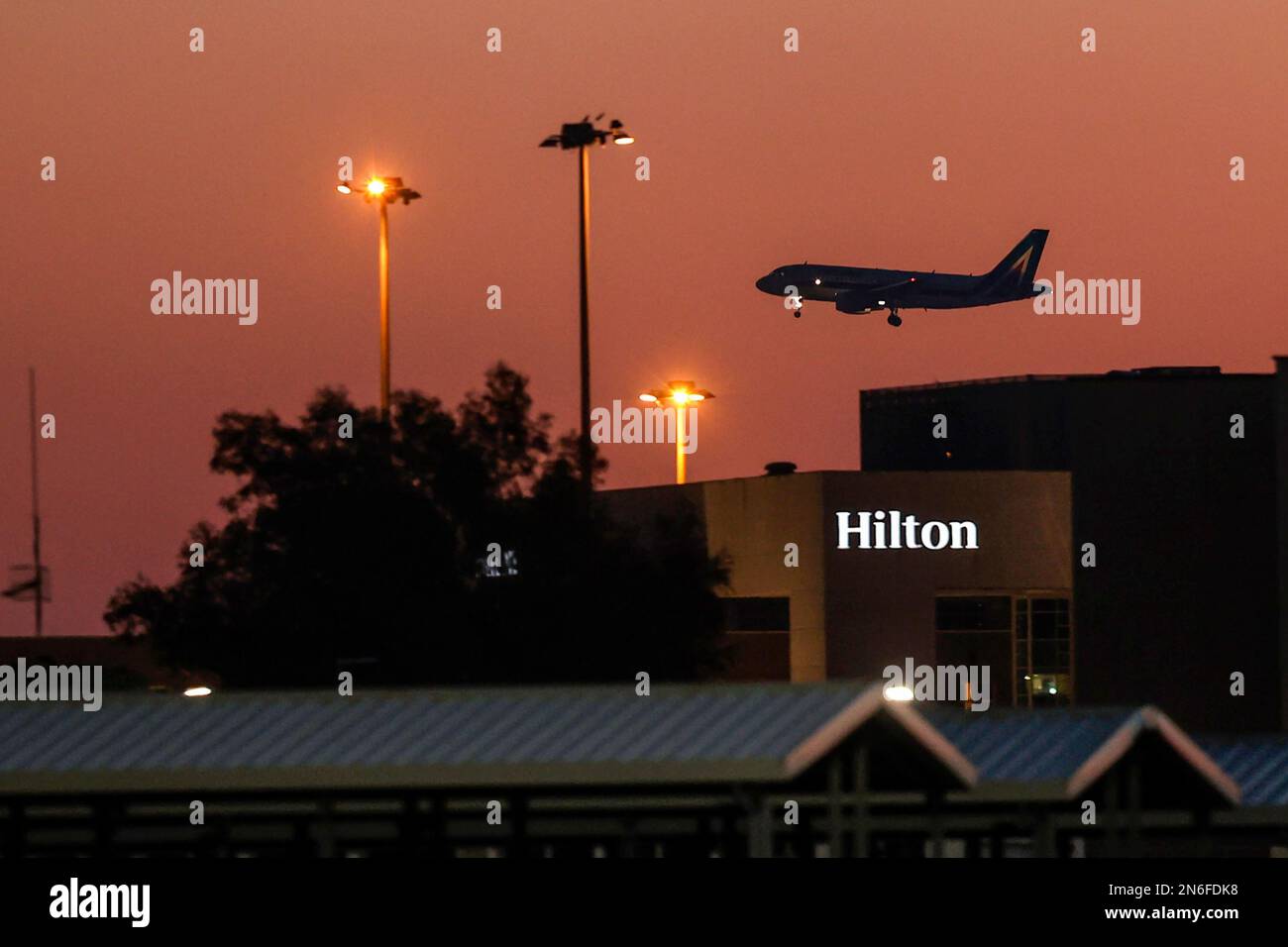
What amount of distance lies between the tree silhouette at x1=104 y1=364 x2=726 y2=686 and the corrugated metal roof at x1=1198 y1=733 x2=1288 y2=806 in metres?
33.9

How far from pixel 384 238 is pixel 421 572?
43.3ft

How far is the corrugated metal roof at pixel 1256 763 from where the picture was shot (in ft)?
115

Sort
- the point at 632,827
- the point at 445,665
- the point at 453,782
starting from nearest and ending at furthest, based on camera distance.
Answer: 1. the point at 453,782
2. the point at 632,827
3. the point at 445,665

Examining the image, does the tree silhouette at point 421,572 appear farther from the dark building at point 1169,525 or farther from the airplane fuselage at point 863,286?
the airplane fuselage at point 863,286

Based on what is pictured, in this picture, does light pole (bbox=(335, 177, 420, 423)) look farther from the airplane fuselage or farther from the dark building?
the airplane fuselage

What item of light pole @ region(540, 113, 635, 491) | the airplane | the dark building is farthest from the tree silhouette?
the airplane

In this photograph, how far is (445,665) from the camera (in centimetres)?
6881

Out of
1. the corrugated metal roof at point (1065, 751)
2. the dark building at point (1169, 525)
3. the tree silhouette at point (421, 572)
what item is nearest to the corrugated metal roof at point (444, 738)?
the corrugated metal roof at point (1065, 751)

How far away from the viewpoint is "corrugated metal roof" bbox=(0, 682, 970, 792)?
27.1 meters

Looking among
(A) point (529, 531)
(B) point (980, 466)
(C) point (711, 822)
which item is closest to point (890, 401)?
(B) point (980, 466)

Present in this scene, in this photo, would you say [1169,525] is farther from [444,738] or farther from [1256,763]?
[444,738]
